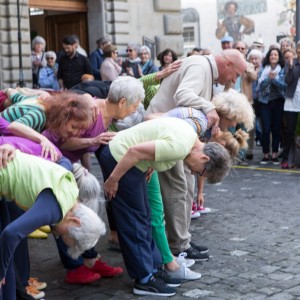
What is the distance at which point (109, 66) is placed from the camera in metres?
11.8

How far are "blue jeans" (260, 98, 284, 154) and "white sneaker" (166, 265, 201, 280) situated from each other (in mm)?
6233

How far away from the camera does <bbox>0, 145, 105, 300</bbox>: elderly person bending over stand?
376 centimetres

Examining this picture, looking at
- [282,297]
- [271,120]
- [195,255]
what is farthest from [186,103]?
[271,120]

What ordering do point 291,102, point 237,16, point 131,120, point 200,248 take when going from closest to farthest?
1. point 131,120
2. point 200,248
3. point 291,102
4. point 237,16

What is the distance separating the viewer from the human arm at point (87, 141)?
502cm

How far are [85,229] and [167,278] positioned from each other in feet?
4.80

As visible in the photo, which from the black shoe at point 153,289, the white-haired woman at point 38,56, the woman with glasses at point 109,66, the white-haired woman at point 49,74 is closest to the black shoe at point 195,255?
the black shoe at point 153,289

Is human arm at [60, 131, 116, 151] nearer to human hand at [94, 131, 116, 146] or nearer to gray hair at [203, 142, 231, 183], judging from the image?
human hand at [94, 131, 116, 146]

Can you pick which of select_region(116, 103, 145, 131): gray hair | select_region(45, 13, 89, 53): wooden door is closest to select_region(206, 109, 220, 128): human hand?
select_region(116, 103, 145, 131): gray hair

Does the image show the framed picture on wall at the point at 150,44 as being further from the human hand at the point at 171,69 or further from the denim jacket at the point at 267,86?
the human hand at the point at 171,69

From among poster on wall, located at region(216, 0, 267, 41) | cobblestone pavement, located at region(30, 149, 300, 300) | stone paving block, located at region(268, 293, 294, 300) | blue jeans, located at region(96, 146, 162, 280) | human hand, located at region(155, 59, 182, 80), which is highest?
poster on wall, located at region(216, 0, 267, 41)

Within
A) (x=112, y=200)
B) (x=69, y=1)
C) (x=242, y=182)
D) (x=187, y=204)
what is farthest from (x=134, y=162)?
(x=69, y=1)

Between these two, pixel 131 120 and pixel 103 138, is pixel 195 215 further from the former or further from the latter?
pixel 103 138

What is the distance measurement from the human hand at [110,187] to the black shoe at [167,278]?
2.15 feet
